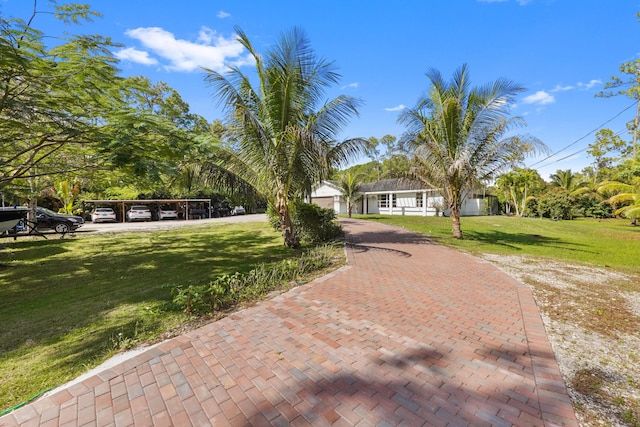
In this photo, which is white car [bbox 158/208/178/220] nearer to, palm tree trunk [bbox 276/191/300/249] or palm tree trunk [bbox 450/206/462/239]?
palm tree trunk [bbox 276/191/300/249]

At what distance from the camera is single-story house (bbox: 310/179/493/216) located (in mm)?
28125

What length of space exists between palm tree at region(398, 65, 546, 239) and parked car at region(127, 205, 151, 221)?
1011 inches

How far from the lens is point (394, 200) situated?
31.9 meters

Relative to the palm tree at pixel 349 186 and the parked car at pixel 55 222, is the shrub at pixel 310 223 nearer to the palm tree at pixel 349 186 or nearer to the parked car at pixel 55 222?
the parked car at pixel 55 222

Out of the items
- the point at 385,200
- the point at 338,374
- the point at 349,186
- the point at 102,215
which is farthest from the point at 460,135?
the point at 102,215

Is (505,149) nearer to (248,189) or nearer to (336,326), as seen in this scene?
(248,189)

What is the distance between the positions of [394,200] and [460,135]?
19.8 m

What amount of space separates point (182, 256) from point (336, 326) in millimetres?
7495

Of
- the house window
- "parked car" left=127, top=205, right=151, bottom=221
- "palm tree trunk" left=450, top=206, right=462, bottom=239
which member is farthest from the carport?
"palm tree trunk" left=450, top=206, right=462, bottom=239

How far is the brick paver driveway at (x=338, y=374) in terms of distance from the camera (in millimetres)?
2363

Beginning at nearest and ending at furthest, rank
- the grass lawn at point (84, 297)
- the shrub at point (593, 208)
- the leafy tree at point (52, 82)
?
1. the grass lawn at point (84, 297)
2. the leafy tree at point (52, 82)
3. the shrub at point (593, 208)

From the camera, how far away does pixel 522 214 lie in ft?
104

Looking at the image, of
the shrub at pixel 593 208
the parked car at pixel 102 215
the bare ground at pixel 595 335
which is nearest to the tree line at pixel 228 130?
the bare ground at pixel 595 335

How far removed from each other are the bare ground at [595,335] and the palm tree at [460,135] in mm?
5682
